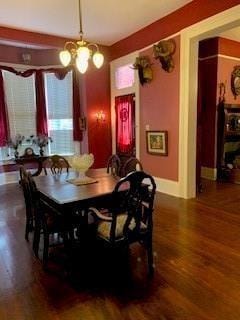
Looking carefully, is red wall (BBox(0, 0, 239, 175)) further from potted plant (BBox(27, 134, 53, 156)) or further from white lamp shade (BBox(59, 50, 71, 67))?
white lamp shade (BBox(59, 50, 71, 67))

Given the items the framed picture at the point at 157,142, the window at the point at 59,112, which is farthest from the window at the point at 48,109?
the framed picture at the point at 157,142

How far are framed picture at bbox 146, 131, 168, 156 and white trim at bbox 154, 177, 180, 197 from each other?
21.6 inches

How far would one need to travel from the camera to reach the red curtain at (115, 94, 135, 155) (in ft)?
20.0

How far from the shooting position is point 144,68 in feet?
17.4

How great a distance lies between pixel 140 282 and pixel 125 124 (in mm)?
4483

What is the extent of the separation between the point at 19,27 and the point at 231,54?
4759 millimetres

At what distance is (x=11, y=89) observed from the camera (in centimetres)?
652

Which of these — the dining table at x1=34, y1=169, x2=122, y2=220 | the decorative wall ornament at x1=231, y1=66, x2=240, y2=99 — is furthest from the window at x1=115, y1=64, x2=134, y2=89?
the dining table at x1=34, y1=169, x2=122, y2=220

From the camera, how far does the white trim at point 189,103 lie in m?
4.31

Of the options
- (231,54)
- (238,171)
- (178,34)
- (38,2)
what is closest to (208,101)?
(231,54)

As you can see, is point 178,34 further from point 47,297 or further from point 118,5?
point 47,297

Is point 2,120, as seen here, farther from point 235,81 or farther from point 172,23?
point 235,81

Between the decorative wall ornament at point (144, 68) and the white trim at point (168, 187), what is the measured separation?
2.06 meters

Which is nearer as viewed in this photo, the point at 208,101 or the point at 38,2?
the point at 38,2
